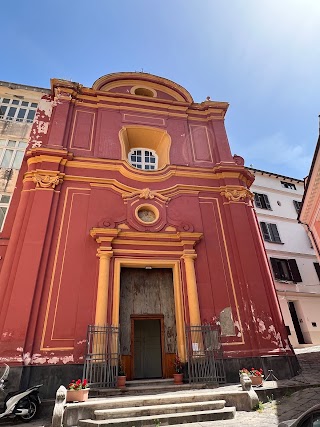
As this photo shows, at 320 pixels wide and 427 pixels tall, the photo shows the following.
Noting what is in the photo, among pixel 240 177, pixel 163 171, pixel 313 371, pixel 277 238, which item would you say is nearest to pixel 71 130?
pixel 163 171

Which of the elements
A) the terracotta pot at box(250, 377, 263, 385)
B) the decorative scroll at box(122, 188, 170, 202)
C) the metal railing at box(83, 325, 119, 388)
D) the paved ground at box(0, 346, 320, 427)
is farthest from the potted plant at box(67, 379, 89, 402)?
the decorative scroll at box(122, 188, 170, 202)

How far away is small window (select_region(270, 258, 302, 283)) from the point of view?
19.6 metres

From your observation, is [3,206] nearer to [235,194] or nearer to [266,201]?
[235,194]

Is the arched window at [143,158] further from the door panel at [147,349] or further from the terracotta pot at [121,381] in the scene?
the terracotta pot at [121,381]

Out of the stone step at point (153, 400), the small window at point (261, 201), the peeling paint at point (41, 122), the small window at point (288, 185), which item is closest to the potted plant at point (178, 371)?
the stone step at point (153, 400)

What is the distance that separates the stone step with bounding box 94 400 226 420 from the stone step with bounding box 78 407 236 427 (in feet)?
0.46

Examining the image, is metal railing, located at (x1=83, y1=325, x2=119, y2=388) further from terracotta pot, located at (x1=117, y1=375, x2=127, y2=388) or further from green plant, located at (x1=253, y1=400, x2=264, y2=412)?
green plant, located at (x1=253, y1=400, x2=264, y2=412)

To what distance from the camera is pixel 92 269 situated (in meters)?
9.39

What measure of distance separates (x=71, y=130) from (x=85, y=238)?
536 centimetres

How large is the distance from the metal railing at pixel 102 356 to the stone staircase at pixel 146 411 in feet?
5.24

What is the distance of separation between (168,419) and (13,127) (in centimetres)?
1254

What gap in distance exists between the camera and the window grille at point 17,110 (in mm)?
13148

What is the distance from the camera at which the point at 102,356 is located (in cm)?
806

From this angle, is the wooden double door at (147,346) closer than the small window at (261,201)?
Yes
